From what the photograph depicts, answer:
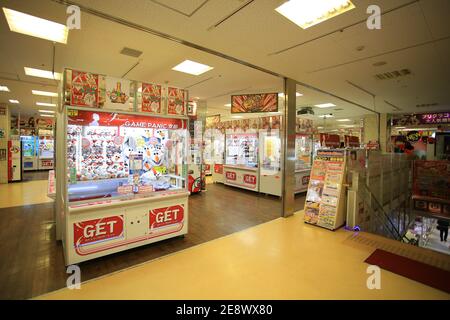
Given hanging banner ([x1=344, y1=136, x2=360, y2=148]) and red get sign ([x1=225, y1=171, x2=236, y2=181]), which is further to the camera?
red get sign ([x1=225, y1=171, x2=236, y2=181])

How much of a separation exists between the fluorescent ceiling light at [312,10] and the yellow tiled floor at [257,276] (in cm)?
321

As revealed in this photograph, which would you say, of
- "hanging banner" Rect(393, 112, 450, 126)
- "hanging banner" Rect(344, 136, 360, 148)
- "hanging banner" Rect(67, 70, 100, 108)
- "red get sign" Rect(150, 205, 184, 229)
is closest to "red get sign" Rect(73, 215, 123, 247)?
"red get sign" Rect(150, 205, 184, 229)

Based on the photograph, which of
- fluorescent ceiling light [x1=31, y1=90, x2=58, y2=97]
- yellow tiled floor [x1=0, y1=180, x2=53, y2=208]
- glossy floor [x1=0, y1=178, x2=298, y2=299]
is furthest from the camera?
fluorescent ceiling light [x1=31, y1=90, x2=58, y2=97]

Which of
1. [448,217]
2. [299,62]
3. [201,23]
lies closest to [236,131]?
[299,62]

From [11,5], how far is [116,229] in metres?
3.03

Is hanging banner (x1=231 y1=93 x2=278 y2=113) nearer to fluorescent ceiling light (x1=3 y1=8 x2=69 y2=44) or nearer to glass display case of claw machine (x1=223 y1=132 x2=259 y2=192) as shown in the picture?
glass display case of claw machine (x1=223 y1=132 x2=259 y2=192)

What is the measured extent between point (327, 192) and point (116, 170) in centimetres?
395

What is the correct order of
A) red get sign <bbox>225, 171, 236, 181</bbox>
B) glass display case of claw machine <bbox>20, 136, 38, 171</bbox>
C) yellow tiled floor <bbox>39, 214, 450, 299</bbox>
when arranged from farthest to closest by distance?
glass display case of claw machine <bbox>20, 136, 38, 171</bbox> < red get sign <bbox>225, 171, 236, 181</bbox> < yellow tiled floor <bbox>39, 214, 450, 299</bbox>

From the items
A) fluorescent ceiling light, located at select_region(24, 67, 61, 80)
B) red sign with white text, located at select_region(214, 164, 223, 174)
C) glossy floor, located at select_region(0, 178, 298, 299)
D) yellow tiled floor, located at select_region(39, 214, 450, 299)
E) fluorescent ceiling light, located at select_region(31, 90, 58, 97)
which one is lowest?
yellow tiled floor, located at select_region(39, 214, 450, 299)

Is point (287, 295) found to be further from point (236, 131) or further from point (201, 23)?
point (236, 131)

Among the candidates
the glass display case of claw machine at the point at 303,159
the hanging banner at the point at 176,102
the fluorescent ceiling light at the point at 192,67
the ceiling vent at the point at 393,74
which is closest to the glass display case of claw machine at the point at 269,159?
the glass display case of claw machine at the point at 303,159

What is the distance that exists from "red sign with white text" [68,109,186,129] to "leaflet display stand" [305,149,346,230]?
10.0 feet

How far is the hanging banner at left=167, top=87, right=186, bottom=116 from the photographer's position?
370cm

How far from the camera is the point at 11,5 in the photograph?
2656mm
